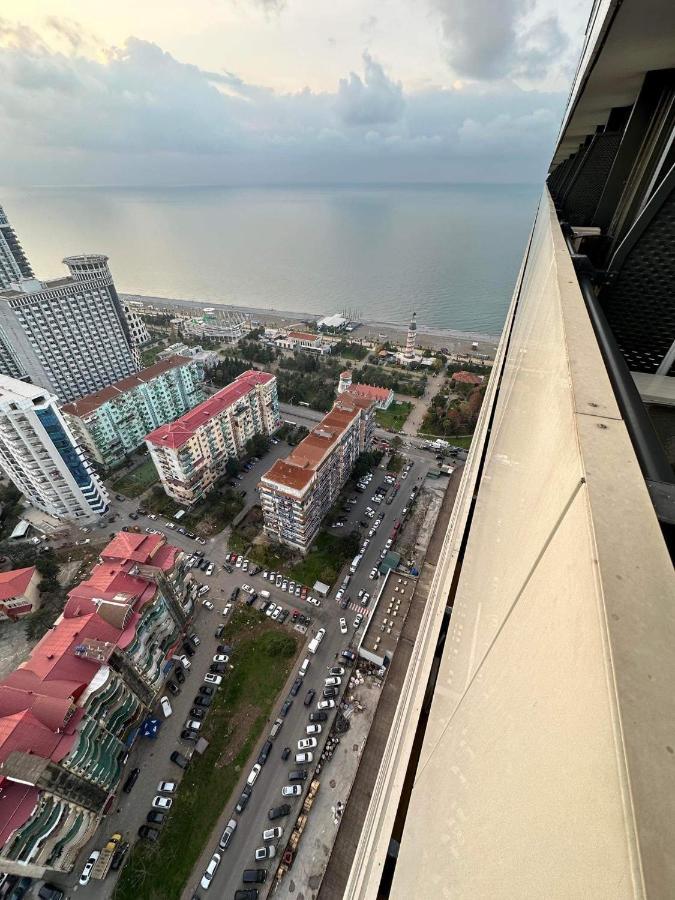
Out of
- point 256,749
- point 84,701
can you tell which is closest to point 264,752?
point 256,749

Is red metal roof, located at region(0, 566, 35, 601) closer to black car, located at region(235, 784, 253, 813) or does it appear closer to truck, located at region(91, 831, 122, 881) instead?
truck, located at region(91, 831, 122, 881)

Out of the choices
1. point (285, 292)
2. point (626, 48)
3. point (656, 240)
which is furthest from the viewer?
point (285, 292)

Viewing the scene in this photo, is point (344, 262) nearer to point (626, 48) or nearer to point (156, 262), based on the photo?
point (156, 262)

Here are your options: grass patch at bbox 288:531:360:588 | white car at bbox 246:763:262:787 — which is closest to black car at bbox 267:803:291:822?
white car at bbox 246:763:262:787

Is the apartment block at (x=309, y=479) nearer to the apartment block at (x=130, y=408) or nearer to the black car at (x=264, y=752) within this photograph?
the black car at (x=264, y=752)

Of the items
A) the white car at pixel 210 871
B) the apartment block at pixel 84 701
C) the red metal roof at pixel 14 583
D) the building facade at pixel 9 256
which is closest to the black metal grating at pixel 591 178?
the apartment block at pixel 84 701

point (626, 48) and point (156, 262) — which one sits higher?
point (626, 48)

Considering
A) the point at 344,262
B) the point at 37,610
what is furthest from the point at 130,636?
the point at 344,262
